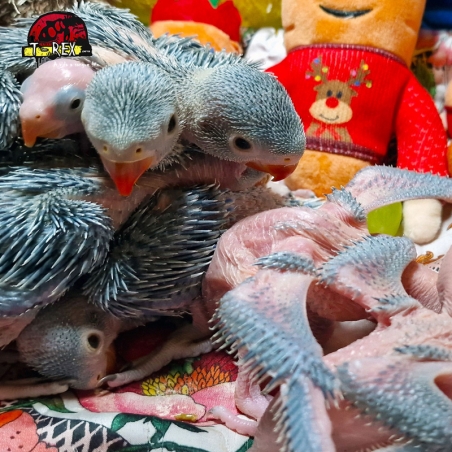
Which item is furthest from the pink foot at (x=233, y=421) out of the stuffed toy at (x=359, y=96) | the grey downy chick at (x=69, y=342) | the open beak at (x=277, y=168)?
the stuffed toy at (x=359, y=96)

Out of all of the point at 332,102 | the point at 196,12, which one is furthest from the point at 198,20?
the point at 332,102

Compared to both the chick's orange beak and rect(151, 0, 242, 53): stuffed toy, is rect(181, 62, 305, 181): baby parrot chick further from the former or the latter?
rect(151, 0, 242, 53): stuffed toy

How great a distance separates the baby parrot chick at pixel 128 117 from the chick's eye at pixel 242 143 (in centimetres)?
7

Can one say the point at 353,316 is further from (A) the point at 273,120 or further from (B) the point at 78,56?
(B) the point at 78,56

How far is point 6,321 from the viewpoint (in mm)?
443

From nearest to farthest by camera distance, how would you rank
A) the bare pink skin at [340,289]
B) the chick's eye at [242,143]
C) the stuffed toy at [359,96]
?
the bare pink skin at [340,289], the chick's eye at [242,143], the stuffed toy at [359,96]

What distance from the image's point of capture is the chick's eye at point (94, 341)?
0.49 m

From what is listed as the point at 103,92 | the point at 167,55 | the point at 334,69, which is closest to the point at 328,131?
the point at 334,69

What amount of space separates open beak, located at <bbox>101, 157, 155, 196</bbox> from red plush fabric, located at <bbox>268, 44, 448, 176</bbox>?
0.44 m

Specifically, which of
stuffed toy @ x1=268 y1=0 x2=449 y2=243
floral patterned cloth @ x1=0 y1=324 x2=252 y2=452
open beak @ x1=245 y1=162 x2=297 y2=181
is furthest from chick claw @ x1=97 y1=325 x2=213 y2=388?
stuffed toy @ x1=268 y1=0 x2=449 y2=243

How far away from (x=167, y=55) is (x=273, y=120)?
16 cm

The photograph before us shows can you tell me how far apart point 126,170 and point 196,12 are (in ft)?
1.81

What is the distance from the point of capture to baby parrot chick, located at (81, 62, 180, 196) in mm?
394

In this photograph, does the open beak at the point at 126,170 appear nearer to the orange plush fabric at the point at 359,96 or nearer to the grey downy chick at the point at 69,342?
the grey downy chick at the point at 69,342
